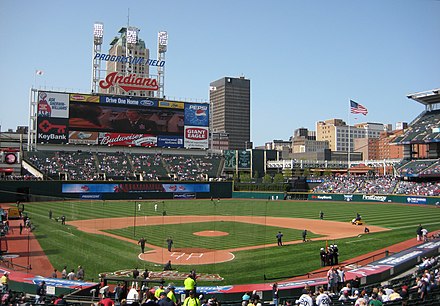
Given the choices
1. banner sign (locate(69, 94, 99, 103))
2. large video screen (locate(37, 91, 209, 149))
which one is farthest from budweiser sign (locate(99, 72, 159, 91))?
banner sign (locate(69, 94, 99, 103))

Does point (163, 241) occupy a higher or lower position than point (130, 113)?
lower

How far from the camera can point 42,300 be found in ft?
44.8

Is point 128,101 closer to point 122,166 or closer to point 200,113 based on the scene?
point 122,166

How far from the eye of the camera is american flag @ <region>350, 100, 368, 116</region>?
259 ft

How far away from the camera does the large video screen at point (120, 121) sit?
7112 centimetres

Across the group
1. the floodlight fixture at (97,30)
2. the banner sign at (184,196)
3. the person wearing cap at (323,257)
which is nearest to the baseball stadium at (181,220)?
the person wearing cap at (323,257)

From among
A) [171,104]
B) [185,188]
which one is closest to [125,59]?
Result: [171,104]

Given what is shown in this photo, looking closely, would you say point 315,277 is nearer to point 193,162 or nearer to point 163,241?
point 163,241

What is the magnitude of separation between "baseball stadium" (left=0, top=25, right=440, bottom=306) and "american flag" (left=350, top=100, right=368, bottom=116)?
8.82 m

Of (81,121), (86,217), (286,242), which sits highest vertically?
(81,121)

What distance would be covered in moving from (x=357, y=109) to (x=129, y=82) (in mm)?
44044

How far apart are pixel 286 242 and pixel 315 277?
1009cm

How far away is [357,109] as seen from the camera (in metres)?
79.4

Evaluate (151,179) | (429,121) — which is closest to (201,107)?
(151,179)
